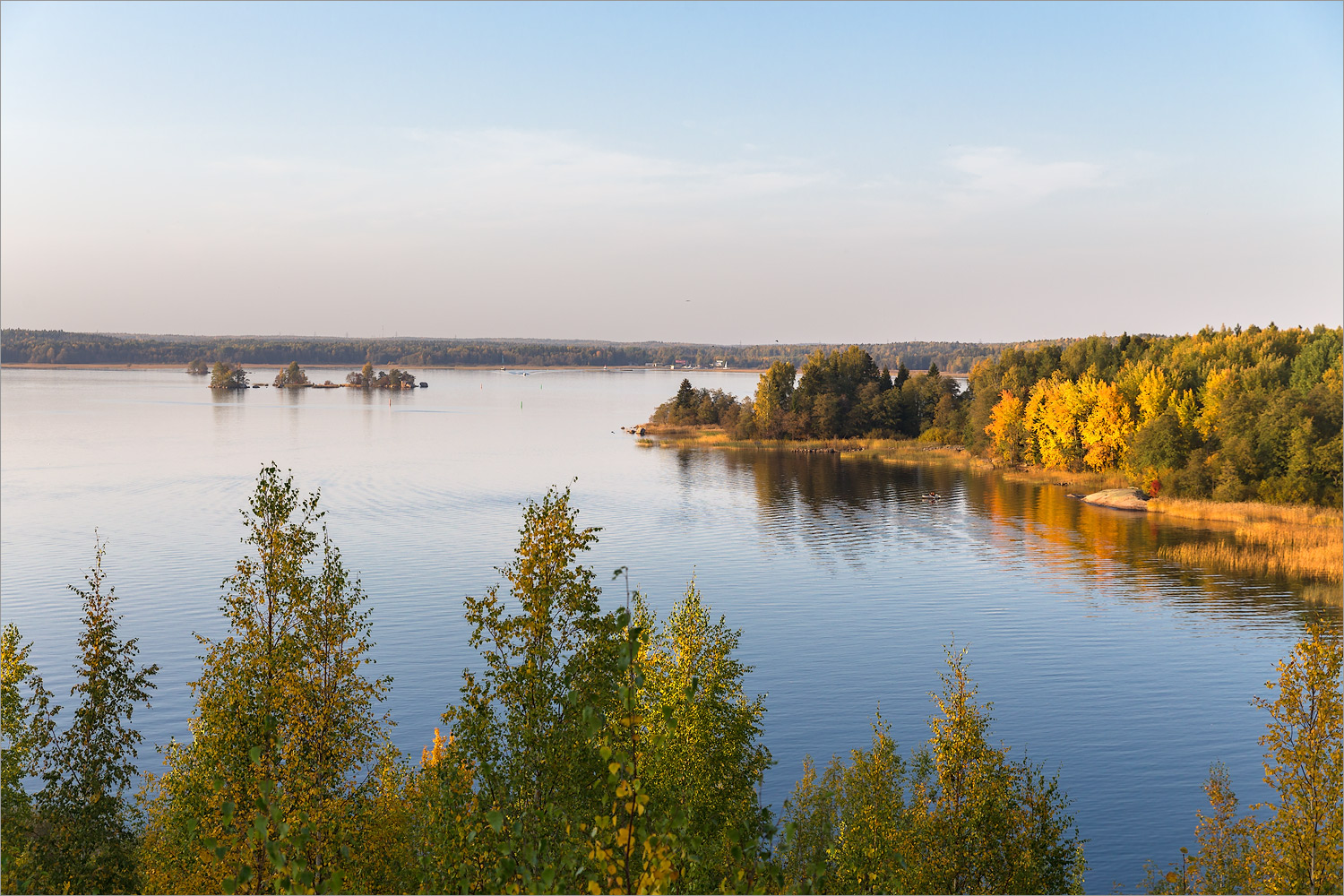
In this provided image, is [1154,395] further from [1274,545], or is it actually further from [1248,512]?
[1274,545]

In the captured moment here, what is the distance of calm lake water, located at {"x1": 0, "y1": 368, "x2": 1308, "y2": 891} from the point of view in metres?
60.6

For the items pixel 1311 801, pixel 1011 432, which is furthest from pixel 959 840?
pixel 1011 432

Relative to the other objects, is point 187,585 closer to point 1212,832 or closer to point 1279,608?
point 1212,832

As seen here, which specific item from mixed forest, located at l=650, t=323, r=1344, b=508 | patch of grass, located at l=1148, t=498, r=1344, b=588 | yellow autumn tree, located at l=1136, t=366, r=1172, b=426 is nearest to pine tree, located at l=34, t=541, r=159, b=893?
patch of grass, located at l=1148, t=498, r=1344, b=588

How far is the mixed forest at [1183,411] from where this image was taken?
118938 millimetres

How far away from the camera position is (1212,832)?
1652 inches

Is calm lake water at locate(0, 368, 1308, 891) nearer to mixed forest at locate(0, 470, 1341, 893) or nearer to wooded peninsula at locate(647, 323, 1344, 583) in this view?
wooded peninsula at locate(647, 323, 1344, 583)

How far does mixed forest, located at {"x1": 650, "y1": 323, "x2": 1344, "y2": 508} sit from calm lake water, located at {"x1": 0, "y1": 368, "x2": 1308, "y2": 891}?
11152mm

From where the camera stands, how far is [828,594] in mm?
95625

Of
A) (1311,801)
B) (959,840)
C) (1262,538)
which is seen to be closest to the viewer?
(1311,801)

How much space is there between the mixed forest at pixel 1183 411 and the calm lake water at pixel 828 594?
11152 millimetres

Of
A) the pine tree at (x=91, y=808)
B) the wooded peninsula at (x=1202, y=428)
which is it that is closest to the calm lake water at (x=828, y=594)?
the wooded peninsula at (x=1202, y=428)

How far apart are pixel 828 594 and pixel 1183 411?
7030 cm

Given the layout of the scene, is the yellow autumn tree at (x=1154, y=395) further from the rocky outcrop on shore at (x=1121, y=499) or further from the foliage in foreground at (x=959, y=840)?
the foliage in foreground at (x=959, y=840)
